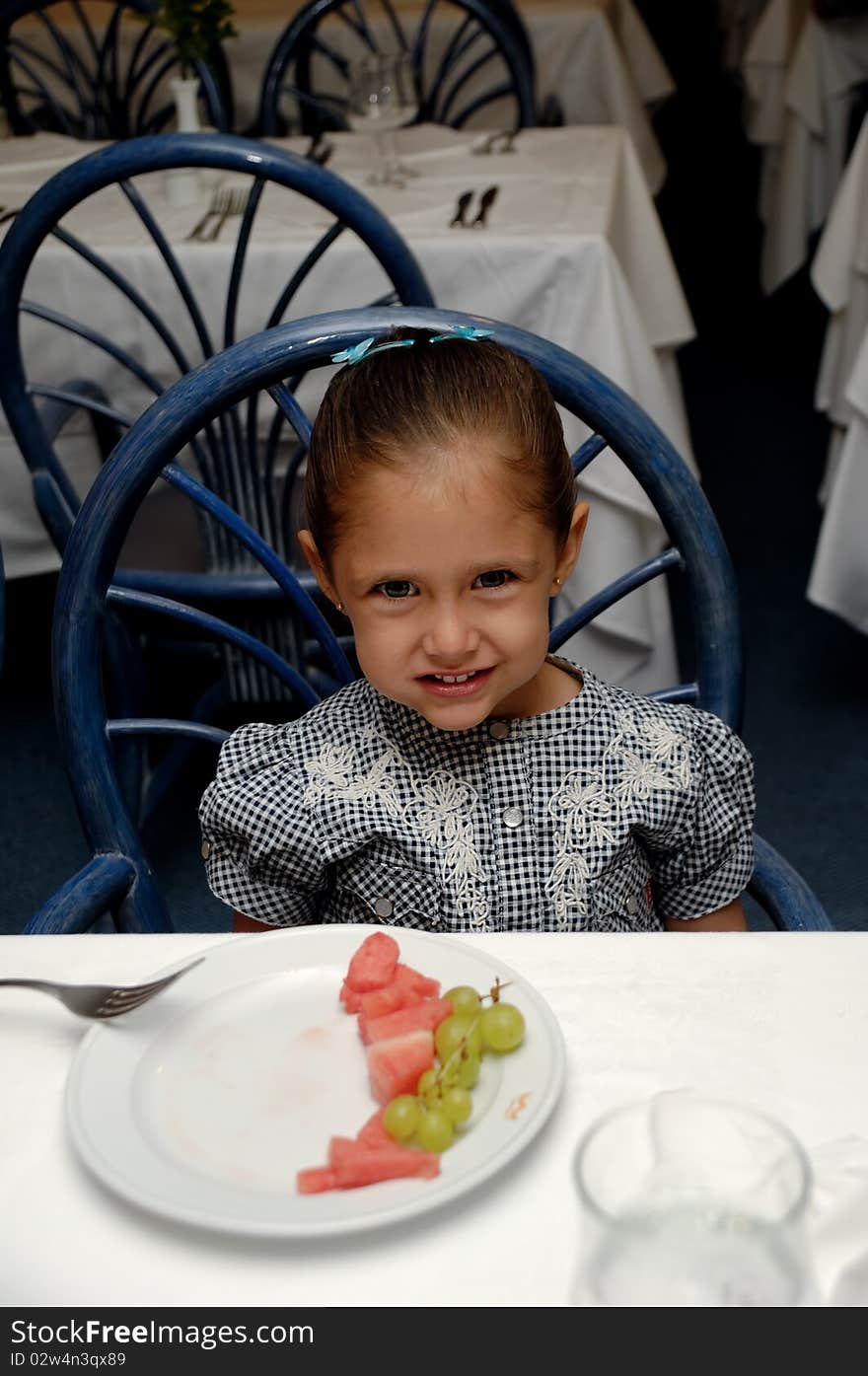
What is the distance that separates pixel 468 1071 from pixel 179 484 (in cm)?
55

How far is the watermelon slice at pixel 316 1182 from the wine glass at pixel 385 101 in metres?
2.02

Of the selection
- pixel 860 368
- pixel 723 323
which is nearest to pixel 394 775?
pixel 860 368

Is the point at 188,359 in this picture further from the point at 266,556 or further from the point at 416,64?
the point at 416,64

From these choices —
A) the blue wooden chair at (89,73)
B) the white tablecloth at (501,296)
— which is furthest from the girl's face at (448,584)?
the blue wooden chair at (89,73)

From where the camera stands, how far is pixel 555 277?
1953 millimetres

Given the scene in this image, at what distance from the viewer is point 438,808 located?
0.98 metres

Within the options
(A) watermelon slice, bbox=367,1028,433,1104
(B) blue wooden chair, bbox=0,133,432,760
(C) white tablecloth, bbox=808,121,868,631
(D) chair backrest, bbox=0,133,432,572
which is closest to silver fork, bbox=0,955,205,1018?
(A) watermelon slice, bbox=367,1028,433,1104

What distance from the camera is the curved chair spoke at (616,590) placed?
40.3 inches

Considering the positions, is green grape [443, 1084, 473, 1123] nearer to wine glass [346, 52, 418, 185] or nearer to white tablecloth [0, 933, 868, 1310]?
white tablecloth [0, 933, 868, 1310]

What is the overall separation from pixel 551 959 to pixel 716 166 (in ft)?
18.6

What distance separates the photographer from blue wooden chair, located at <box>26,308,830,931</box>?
989 millimetres

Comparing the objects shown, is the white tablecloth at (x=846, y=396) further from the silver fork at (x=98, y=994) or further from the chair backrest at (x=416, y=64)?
the silver fork at (x=98, y=994)

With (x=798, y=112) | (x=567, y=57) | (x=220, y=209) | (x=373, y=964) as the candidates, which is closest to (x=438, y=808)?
(x=373, y=964)
